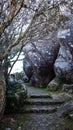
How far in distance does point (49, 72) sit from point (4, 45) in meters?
5.47

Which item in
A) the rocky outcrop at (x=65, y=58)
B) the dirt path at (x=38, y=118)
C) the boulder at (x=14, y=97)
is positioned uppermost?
the rocky outcrop at (x=65, y=58)

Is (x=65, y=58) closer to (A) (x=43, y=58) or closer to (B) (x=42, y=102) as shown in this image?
(A) (x=43, y=58)

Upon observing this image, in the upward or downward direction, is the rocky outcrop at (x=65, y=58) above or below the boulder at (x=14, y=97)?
above

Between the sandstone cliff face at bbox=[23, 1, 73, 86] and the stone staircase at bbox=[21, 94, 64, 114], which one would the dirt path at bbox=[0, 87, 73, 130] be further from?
the sandstone cliff face at bbox=[23, 1, 73, 86]

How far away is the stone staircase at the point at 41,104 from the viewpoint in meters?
9.41

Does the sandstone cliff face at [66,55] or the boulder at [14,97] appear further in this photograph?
the sandstone cliff face at [66,55]

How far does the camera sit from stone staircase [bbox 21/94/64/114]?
9.41 m

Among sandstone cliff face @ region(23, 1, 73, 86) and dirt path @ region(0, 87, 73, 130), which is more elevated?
sandstone cliff face @ region(23, 1, 73, 86)

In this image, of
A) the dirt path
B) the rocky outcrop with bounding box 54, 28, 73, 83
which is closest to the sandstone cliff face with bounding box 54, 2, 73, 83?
the rocky outcrop with bounding box 54, 28, 73, 83

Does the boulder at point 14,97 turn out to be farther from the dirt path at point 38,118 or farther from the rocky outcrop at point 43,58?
the rocky outcrop at point 43,58

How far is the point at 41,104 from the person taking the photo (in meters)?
10.3

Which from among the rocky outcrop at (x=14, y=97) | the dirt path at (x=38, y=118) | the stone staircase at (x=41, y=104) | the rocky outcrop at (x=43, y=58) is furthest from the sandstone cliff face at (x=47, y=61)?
the rocky outcrop at (x=14, y=97)

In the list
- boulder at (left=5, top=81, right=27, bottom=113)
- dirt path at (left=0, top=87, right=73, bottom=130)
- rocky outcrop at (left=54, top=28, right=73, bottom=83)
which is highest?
rocky outcrop at (left=54, top=28, right=73, bottom=83)

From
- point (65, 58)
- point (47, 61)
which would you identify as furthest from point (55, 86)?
point (47, 61)
